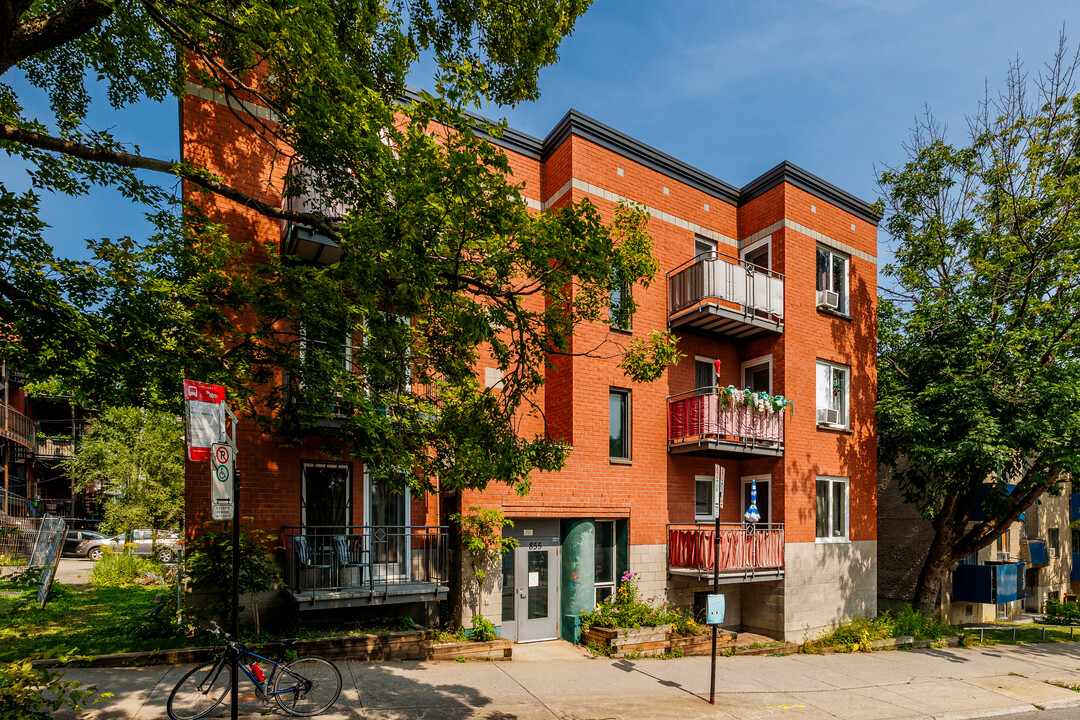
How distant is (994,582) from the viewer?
2016 cm

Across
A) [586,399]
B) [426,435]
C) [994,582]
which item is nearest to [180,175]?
[426,435]

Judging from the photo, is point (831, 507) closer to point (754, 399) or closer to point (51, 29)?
point (754, 399)

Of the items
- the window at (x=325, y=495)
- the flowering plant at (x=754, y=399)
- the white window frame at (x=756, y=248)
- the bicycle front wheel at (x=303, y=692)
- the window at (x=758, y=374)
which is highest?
the white window frame at (x=756, y=248)

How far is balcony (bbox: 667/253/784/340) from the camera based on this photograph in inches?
587

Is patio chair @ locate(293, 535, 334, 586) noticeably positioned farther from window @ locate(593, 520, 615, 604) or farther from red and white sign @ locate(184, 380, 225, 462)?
window @ locate(593, 520, 615, 604)

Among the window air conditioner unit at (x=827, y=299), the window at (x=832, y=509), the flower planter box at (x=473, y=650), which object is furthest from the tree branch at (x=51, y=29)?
the window at (x=832, y=509)

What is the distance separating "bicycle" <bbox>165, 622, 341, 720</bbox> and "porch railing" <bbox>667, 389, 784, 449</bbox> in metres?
9.35

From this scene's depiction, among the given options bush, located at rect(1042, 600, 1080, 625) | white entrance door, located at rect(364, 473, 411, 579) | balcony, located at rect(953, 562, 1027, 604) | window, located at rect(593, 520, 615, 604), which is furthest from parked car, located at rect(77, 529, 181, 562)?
bush, located at rect(1042, 600, 1080, 625)

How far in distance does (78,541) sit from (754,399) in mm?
31459

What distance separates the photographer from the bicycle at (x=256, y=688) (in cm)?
719

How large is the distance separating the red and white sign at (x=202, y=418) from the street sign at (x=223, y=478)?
5.1 inches

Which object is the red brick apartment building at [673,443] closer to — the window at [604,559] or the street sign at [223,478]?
the window at [604,559]

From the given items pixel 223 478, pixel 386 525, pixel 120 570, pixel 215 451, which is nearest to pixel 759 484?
pixel 386 525

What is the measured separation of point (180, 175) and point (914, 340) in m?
19.3
